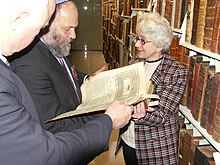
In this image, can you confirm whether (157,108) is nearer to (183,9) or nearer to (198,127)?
(198,127)

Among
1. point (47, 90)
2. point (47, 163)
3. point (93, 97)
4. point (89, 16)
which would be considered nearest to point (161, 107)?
point (93, 97)

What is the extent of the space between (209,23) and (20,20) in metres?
1.07

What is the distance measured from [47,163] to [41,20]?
0.37m

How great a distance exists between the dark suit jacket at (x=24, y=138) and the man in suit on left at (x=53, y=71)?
0.86 ft

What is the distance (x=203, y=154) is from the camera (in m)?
1.61

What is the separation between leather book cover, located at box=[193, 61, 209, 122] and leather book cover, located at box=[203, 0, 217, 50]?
0.13m

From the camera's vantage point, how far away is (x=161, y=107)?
1793 mm

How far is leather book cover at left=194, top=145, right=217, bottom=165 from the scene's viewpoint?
5.13 ft

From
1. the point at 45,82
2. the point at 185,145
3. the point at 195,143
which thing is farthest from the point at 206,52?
the point at 45,82

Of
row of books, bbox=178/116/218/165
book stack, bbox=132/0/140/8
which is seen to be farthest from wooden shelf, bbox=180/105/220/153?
book stack, bbox=132/0/140/8

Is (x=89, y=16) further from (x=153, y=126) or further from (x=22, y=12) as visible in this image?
(x=22, y=12)

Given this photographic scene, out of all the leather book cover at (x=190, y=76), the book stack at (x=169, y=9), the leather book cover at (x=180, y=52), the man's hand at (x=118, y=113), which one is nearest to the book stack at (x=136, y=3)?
the book stack at (x=169, y=9)

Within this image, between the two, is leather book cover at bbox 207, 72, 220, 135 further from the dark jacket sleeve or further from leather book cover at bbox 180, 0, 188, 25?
the dark jacket sleeve

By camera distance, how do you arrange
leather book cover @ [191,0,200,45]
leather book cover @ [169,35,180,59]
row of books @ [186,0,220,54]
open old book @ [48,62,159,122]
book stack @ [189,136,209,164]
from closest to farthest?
1. open old book @ [48,62,159,122]
2. row of books @ [186,0,220,54]
3. leather book cover @ [191,0,200,45]
4. book stack @ [189,136,209,164]
5. leather book cover @ [169,35,180,59]
